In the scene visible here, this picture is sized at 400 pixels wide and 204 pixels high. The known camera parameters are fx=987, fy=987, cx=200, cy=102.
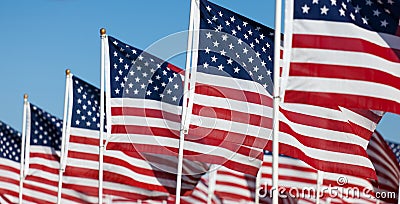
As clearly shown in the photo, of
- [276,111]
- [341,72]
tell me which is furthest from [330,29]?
[276,111]

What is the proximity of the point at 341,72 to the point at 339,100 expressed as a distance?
43cm

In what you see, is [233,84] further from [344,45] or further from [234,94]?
[344,45]

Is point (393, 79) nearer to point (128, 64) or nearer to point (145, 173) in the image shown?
point (128, 64)

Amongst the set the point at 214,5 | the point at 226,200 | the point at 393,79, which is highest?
the point at 214,5

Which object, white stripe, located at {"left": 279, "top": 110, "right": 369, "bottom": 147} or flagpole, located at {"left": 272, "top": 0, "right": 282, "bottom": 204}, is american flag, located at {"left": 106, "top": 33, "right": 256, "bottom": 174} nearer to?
white stripe, located at {"left": 279, "top": 110, "right": 369, "bottom": 147}

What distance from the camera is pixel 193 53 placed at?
19.9 metres

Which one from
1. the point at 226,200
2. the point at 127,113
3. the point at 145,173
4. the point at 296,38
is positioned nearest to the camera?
the point at 296,38

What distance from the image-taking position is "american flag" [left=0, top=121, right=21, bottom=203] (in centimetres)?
3148

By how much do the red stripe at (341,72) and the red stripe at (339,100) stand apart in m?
0.28

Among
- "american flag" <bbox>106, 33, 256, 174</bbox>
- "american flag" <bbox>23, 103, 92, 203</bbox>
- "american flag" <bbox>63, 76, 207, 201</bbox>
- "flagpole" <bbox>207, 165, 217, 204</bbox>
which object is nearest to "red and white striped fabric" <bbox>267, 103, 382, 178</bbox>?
"american flag" <bbox>106, 33, 256, 174</bbox>

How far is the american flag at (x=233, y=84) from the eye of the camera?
1889 cm

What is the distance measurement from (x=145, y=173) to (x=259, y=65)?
6566 mm

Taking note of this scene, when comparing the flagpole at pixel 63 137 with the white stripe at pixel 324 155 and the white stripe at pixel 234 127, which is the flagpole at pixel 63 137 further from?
the white stripe at pixel 324 155

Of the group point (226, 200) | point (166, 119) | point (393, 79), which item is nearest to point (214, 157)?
point (166, 119)
